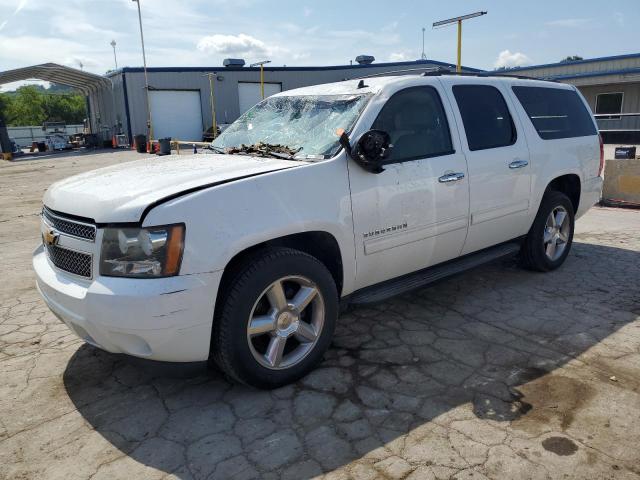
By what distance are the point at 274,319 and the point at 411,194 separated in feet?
4.38

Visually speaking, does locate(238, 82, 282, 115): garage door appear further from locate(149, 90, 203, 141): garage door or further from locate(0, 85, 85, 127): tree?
locate(0, 85, 85, 127): tree

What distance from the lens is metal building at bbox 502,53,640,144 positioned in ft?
81.1

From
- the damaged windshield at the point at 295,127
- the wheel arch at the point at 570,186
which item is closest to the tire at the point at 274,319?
the damaged windshield at the point at 295,127

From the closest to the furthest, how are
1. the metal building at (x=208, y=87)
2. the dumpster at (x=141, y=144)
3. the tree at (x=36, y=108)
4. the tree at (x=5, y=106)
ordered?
the dumpster at (x=141, y=144), the metal building at (x=208, y=87), the tree at (x=5, y=106), the tree at (x=36, y=108)

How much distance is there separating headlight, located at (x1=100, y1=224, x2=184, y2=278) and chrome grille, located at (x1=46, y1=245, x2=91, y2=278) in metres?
0.20

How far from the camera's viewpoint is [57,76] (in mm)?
32438

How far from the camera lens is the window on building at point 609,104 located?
1037 inches

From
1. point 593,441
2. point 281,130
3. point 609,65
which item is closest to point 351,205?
point 281,130

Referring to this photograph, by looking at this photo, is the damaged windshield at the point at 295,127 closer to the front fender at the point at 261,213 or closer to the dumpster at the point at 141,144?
the front fender at the point at 261,213

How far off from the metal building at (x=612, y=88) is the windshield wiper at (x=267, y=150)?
81.9 feet

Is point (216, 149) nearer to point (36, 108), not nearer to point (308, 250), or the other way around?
point (308, 250)

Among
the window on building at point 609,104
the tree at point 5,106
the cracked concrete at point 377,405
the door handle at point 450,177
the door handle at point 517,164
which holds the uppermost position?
the tree at point 5,106

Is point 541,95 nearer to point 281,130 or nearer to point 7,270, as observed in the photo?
point 281,130

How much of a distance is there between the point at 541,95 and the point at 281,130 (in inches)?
109
